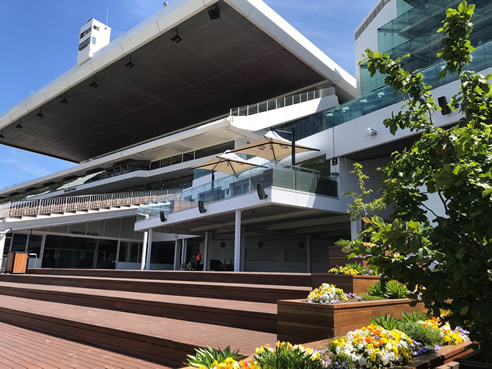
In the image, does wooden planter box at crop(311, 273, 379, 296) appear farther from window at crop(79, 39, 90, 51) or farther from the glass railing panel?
window at crop(79, 39, 90, 51)

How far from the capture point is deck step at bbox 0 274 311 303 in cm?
712

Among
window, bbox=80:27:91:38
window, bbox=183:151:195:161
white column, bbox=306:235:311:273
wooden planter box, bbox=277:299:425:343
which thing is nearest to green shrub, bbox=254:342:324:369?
wooden planter box, bbox=277:299:425:343

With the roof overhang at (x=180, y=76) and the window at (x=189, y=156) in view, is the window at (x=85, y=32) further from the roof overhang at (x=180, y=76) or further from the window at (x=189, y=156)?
the window at (x=189, y=156)

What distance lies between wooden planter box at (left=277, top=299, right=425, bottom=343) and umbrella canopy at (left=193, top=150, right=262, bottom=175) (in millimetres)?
13716

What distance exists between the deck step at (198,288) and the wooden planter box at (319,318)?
225 centimetres

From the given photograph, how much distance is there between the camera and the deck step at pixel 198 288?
23.4 ft

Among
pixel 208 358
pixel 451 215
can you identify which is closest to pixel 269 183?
pixel 208 358

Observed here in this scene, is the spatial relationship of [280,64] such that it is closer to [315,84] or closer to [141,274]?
[315,84]

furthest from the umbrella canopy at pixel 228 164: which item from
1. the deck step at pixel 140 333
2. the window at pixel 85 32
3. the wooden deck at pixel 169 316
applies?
the window at pixel 85 32

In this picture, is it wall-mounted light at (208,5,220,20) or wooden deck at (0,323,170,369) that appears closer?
wooden deck at (0,323,170,369)

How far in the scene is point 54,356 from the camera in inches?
199

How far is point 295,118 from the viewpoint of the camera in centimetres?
2408

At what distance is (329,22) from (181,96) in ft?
67.0

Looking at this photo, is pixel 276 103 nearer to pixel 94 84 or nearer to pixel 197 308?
pixel 94 84
